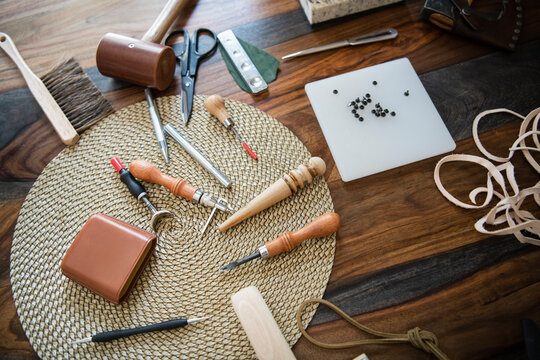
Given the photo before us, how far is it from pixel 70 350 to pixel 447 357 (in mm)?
716

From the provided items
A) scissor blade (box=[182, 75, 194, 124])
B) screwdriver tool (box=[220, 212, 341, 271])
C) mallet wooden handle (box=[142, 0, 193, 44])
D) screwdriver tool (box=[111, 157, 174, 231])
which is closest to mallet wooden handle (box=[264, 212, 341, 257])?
screwdriver tool (box=[220, 212, 341, 271])

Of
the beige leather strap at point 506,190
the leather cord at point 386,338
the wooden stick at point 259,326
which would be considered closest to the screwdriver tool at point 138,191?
the wooden stick at point 259,326

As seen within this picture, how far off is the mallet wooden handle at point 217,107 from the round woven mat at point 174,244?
3 centimetres

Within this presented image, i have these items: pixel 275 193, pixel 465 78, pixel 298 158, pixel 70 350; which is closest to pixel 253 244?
pixel 275 193

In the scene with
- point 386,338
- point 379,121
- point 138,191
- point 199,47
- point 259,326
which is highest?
point 199,47

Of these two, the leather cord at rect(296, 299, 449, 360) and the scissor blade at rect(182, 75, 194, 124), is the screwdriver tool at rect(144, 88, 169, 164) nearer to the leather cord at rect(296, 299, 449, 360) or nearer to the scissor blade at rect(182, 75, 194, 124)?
the scissor blade at rect(182, 75, 194, 124)

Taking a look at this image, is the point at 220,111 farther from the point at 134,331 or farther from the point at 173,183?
the point at 134,331

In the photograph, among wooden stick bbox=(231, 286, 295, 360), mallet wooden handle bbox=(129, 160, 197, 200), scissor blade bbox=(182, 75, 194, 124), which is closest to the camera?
wooden stick bbox=(231, 286, 295, 360)

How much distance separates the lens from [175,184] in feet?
2.42

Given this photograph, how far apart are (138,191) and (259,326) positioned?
371 mm

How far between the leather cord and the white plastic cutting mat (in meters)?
0.29

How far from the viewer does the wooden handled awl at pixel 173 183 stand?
73 cm

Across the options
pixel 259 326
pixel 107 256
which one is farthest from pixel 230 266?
pixel 107 256

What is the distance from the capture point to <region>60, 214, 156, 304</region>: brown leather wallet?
652 millimetres
